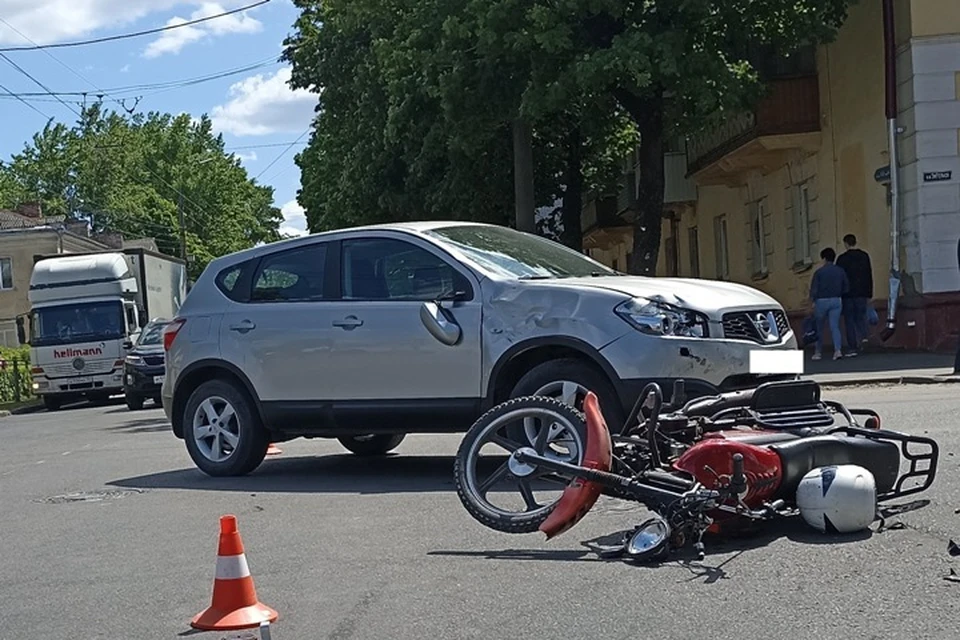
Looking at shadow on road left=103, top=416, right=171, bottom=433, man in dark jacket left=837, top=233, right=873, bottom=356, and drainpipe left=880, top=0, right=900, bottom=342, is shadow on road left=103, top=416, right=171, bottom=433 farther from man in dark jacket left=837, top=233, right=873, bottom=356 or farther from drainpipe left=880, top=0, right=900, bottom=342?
drainpipe left=880, top=0, right=900, bottom=342

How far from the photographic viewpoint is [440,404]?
31.6 ft

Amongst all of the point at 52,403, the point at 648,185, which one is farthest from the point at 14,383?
the point at 648,185

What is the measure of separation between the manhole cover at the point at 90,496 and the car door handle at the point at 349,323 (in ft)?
6.82

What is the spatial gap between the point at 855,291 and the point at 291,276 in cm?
1315

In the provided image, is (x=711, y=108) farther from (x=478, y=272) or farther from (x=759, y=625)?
(x=759, y=625)

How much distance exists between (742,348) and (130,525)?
403cm

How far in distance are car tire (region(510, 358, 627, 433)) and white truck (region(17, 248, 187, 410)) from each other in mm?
23103

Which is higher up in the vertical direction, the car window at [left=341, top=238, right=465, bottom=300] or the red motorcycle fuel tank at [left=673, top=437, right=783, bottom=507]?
the car window at [left=341, top=238, right=465, bottom=300]

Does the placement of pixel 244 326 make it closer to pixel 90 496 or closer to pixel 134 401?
pixel 90 496

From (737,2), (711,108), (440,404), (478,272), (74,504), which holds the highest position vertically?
(737,2)

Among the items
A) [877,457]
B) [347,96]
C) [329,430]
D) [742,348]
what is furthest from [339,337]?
[347,96]

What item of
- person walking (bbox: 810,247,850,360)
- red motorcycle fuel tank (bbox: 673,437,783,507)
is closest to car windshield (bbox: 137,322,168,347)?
person walking (bbox: 810,247,850,360)

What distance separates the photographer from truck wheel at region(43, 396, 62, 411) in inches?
1261

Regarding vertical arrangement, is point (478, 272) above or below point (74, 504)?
above
